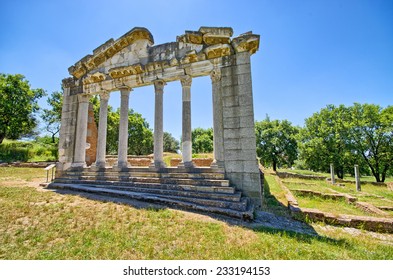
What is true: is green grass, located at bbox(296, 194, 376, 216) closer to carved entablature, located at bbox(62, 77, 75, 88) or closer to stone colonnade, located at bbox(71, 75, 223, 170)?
stone colonnade, located at bbox(71, 75, 223, 170)

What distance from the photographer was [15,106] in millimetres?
25797

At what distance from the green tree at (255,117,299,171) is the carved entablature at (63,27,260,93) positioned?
30.1m

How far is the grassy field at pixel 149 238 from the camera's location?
137 inches

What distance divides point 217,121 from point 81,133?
7.92m

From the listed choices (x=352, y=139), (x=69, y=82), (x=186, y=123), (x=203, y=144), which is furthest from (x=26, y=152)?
(x=352, y=139)

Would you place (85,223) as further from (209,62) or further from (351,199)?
(351,199)

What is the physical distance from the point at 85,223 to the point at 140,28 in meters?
8.86

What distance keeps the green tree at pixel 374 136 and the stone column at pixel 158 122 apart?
95.5 ft

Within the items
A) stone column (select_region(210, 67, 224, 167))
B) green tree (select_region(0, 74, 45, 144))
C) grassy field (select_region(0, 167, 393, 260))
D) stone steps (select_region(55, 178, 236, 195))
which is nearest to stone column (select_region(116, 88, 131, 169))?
stone steps (select_region(55, 178, 236, 195))

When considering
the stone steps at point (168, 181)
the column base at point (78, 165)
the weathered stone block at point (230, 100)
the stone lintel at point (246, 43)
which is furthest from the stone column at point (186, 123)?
the column base at point (78, 165)

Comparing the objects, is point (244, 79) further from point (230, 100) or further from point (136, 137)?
point (136, 137)

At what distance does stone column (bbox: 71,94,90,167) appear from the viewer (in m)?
10.6

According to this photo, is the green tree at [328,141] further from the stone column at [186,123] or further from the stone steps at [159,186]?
the stone steps at [159,186]
